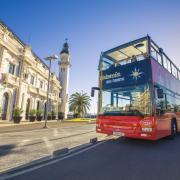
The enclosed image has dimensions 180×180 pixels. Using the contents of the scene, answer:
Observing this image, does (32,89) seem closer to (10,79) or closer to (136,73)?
(10,79)

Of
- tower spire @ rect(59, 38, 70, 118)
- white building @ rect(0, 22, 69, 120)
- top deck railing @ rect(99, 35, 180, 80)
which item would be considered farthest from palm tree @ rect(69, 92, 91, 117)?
top deck railing @ rect(99, 35, 180, 80)

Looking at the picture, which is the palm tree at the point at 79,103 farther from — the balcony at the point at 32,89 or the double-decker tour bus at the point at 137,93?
the double-decker tour bus at the point at 137,93

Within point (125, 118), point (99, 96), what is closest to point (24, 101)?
point (99, 96)

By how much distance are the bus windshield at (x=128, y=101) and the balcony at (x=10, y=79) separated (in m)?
17.6

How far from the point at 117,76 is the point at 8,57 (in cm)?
1956

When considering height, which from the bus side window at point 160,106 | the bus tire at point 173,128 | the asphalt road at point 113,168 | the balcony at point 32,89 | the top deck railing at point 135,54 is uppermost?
the balcony at point 32,89

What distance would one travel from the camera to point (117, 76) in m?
8.41

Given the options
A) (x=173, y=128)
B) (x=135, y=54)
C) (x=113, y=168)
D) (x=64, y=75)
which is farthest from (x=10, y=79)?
(x=64, y=75)

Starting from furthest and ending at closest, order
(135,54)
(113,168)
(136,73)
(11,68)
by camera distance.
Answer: (11,68), (135,54), (136,73), (113,168)

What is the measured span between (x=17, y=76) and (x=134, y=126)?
22957mm

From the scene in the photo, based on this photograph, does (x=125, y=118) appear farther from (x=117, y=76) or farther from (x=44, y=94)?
(x=44, y=94)

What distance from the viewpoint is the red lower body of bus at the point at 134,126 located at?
680 cm

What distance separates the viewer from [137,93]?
7.40m

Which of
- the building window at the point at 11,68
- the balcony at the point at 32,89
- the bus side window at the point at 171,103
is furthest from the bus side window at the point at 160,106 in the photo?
the balcony at the point at 32,89
